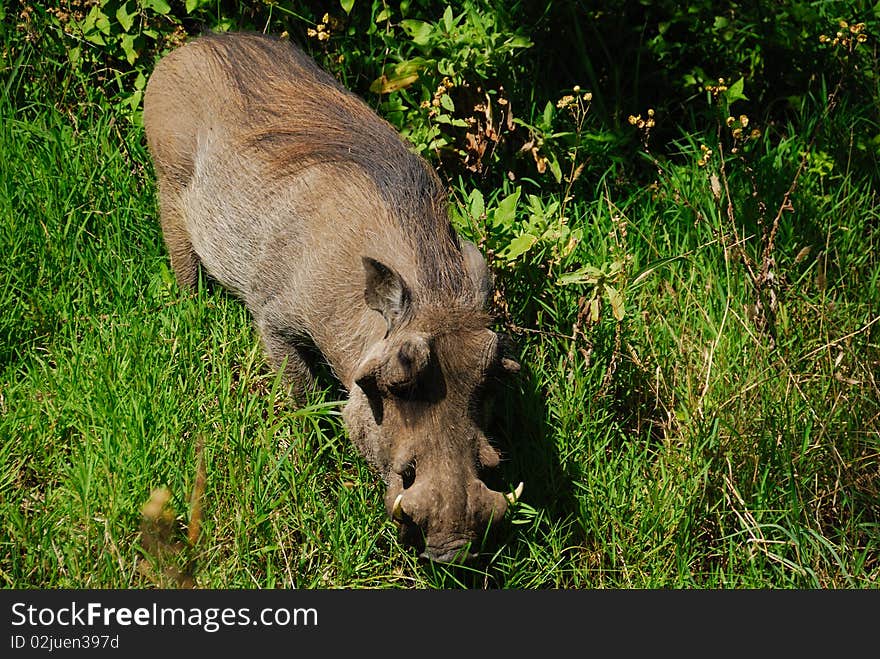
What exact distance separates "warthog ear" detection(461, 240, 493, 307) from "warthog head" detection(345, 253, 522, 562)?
0.11m

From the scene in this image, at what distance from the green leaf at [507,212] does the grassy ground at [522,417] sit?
0.17 metres

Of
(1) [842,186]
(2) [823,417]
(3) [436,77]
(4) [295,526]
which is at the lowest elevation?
(4) [295,526]

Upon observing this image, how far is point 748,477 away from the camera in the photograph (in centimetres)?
364

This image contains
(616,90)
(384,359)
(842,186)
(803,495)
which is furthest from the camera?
(616,90)

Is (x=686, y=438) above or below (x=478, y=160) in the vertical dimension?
below

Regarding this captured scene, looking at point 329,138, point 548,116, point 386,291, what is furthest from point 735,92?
point 386,291

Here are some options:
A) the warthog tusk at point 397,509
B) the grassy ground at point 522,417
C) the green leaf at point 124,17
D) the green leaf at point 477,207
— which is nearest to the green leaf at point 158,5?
the green leaf at point 124,17

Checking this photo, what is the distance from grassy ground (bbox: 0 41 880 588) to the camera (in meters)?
3.38

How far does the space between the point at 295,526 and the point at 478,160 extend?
1757mm

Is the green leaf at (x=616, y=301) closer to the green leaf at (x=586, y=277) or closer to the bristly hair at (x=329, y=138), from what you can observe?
the green leaf at (x=586, y=277)

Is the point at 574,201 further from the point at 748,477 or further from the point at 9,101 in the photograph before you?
the point at 9,101

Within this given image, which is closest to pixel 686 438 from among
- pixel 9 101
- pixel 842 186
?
pixel 842 186

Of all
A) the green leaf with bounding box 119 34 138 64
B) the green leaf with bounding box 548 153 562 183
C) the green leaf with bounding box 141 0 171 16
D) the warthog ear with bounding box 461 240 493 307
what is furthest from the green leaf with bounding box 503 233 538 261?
the green leaf with bounding box 119 34 138 64

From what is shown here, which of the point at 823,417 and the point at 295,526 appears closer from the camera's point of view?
the point at 295,526
